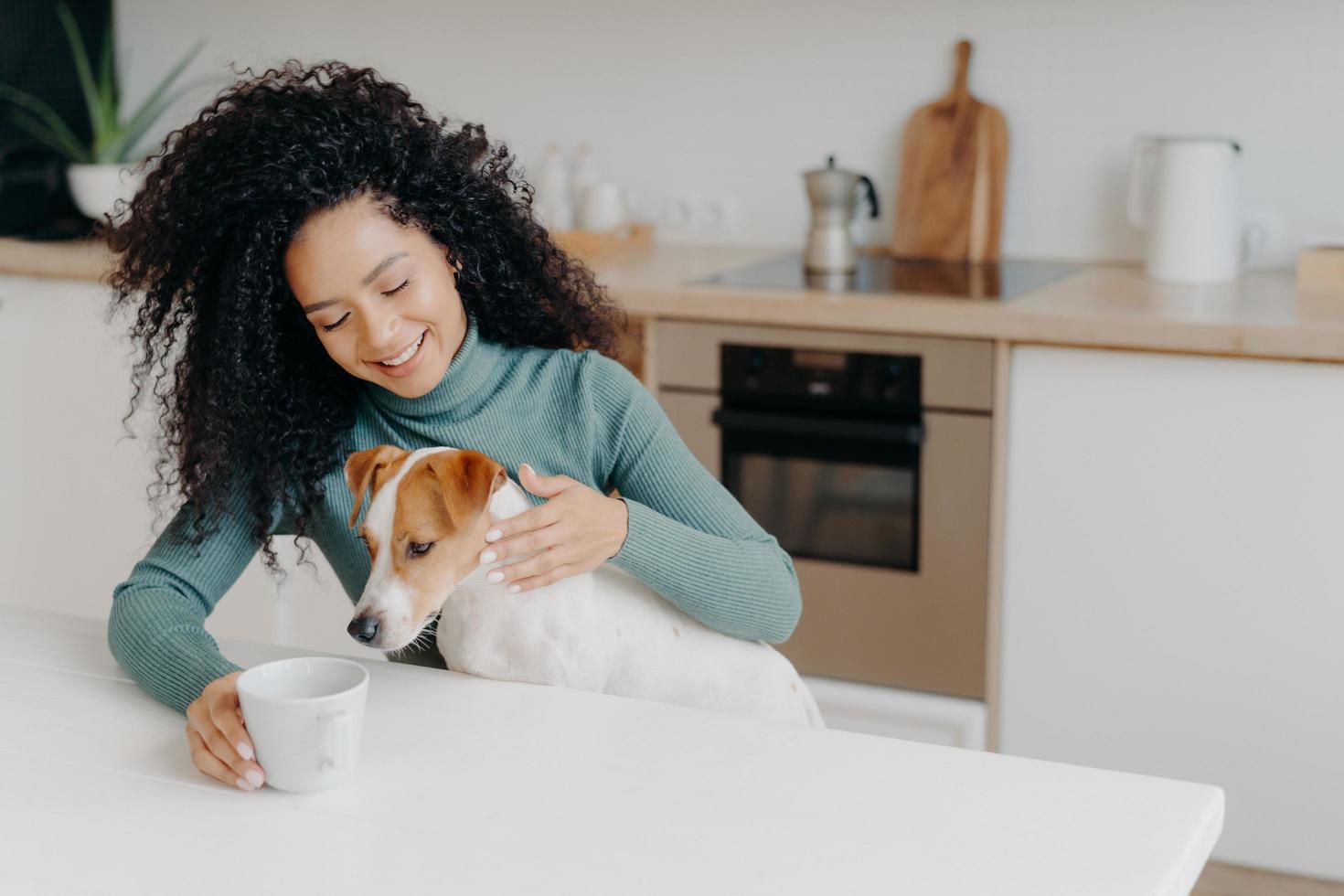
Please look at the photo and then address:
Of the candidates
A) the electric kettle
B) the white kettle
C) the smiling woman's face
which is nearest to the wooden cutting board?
the electric kettle

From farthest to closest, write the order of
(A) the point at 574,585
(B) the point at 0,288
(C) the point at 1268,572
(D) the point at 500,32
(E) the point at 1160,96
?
(D) the point at 500,32, (B) the point at 0,288, (E) the point at 1160,96, (C) the point at 1268,572, (A) the point at 574,585

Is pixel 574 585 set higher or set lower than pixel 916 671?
higher

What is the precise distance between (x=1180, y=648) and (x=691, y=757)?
145cm

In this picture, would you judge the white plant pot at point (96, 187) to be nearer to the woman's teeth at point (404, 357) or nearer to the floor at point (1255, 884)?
the woman's teeth at point (404, 357)

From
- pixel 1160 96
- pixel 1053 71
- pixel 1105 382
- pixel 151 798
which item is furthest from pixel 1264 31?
pixel 151 798

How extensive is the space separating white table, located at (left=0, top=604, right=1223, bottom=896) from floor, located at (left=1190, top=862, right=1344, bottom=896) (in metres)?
1.52

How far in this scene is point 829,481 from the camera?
2.46 m

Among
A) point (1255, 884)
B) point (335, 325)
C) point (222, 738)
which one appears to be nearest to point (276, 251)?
point (335, 325)

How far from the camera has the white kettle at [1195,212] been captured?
2.46 m

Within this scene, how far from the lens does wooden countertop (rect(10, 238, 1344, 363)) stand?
6.93 feet

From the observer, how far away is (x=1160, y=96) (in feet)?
8.69

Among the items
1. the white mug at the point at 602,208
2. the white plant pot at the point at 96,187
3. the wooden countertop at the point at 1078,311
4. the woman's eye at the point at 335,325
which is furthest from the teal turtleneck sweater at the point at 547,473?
the white plant pot at the point at 96,187

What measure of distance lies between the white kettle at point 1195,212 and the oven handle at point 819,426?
0.56 metres

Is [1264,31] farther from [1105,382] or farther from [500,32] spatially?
[500,32]
